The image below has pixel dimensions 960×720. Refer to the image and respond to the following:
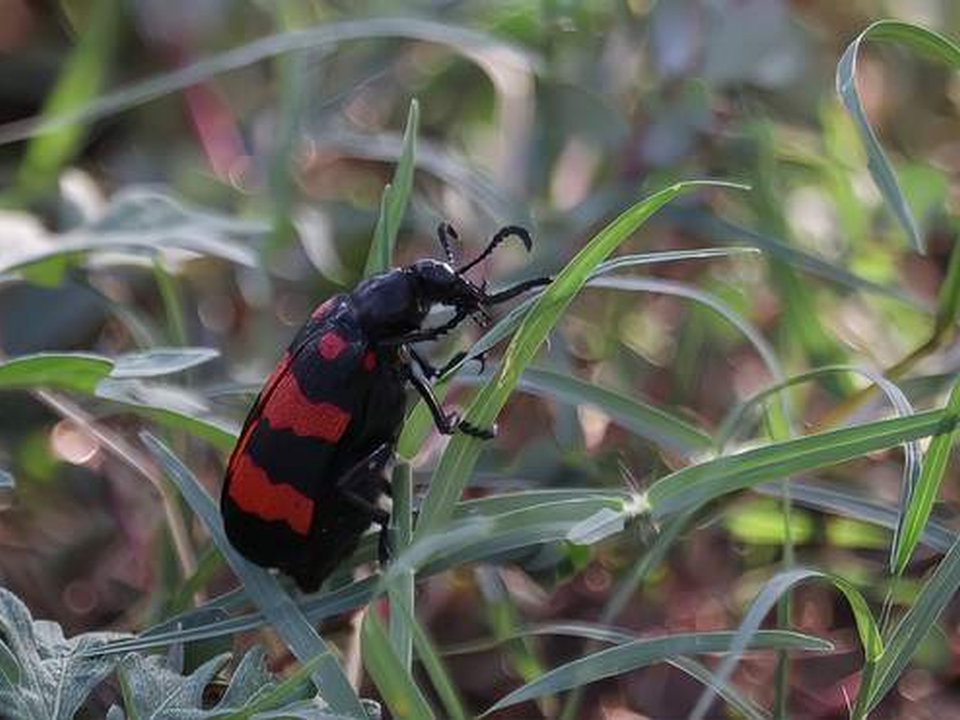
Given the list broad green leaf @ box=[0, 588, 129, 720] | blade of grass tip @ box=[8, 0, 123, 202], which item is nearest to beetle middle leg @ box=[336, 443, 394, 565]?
broad green leaf @ box=[0, 588, 129, 720]

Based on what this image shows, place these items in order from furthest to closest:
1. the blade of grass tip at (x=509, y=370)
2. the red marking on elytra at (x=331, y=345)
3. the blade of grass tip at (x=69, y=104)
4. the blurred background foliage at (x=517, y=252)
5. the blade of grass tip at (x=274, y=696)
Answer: the blade of grass tip at (x=69, y=104) → the blurred background foliage at (x=517, y=252) → the red marking on elytra at (x=331, y=345) → the blade of grass tip at (x=509, y=370) → the blade of grass tip at (x=274, y=696)

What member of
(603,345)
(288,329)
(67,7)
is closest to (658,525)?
(603,345)

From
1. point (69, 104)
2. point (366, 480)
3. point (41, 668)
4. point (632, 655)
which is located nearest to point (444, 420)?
point (366, 480)

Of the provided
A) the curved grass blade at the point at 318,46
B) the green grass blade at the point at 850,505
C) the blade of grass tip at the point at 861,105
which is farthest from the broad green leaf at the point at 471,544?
the curved grass blade at the point at 318,46

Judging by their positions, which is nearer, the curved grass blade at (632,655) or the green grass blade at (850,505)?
the curved grass blade at (632,655)

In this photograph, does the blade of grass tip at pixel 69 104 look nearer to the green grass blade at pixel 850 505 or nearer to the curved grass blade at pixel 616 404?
the curved grass blade at pixel 616 404

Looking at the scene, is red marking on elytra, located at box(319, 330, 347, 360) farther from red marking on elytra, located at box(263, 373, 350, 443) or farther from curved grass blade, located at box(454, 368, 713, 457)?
curved grass blade, located at box(454, 368, 713, 457)
